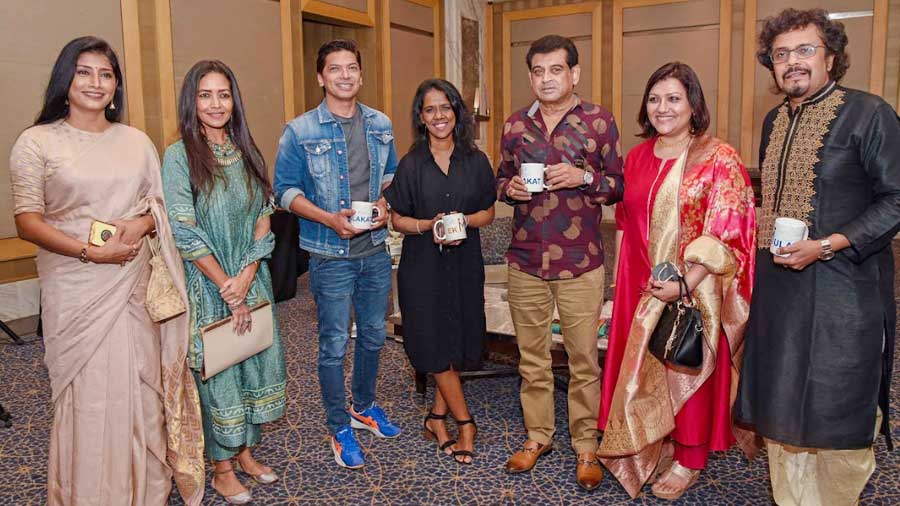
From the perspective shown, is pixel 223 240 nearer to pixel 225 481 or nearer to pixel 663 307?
pixel 225 481

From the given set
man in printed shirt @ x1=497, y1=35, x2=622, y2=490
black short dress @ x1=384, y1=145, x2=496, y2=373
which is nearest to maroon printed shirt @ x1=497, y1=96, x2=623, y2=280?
A: man in printed shirt @ x1=497, y1=35, x2=622, y2=490

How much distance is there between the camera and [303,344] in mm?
4453

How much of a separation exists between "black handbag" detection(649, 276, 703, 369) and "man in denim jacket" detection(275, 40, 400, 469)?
3.44 feet

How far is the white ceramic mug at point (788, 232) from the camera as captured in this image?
6.12 ft

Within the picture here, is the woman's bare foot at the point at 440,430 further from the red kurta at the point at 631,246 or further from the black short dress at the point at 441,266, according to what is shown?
the red kurta at the point at 631,246

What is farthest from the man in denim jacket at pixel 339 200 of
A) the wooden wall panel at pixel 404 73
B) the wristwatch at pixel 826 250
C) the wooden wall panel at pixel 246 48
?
the wooden wall panel at pixel 404 73

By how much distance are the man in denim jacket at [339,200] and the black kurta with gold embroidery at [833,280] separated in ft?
4.39

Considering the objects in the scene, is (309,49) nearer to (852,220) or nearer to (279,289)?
(279,289)

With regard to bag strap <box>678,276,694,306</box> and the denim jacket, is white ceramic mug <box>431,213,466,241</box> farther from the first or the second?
bag strap <box>678,276,694,306</box>

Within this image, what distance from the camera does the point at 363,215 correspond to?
237 centimetres

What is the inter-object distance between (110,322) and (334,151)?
39.6 inches

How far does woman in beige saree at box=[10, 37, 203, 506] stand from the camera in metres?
2.00

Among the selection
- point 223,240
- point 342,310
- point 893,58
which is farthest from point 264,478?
point 893,58

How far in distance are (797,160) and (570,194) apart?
2.45ft
